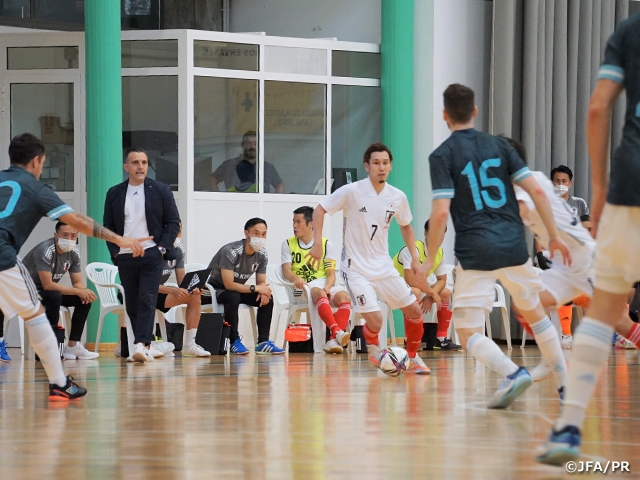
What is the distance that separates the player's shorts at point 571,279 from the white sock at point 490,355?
101 centimetres

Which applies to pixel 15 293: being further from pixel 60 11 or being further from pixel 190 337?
pixel 60 11

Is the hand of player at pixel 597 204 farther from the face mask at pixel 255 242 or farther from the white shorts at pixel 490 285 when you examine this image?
the face mask at pixel 255 242

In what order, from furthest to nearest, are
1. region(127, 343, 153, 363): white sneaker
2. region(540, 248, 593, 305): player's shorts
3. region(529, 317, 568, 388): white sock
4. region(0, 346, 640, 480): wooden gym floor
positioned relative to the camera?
1. region(127, 343, 153, 363): white sneaker
2. region(540, 248, 593, 305): player's shorts
3. region(529, 317, 568, 388): white sock
4. region(0, 346, 640, 480): wooden gym floor

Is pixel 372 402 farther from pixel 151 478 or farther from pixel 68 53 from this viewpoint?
pixel 68 53

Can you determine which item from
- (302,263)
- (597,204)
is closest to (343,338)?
(302,263)

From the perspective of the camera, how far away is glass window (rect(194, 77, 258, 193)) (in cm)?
1365

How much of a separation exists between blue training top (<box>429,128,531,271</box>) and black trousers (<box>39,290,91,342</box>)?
5880 mm

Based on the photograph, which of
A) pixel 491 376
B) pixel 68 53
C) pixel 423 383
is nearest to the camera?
pixel 423 383

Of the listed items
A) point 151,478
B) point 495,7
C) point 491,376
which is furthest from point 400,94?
point 151,478

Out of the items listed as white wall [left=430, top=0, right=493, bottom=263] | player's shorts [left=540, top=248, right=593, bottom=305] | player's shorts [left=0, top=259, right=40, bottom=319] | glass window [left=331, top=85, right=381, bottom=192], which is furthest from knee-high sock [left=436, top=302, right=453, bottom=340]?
player's shorts [left=0, top=259, right=40, bottom=319]

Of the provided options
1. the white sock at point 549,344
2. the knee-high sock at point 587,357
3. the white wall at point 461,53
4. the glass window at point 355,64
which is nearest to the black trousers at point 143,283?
the white sock at point 549,344

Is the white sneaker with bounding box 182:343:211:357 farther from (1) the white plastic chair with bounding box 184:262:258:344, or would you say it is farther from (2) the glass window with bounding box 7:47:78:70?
(2) the glass window with bounding box 7:47:78:70

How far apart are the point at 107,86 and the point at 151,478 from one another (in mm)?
9727

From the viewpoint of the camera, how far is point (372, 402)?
223 inches
